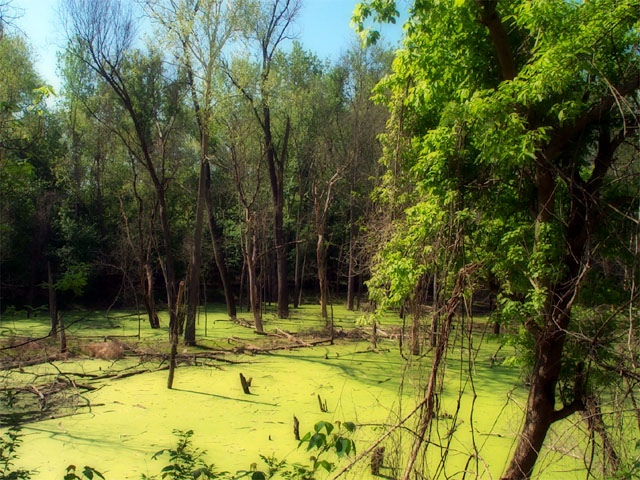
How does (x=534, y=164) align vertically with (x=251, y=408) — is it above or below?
above

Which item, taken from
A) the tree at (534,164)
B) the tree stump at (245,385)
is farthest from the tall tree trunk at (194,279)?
the tree at (534,164)

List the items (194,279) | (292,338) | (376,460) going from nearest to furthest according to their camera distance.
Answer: (376,460) < (194,279) < (292,338)

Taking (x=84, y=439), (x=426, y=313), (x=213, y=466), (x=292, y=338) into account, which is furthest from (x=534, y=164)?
(x=292, y=338)

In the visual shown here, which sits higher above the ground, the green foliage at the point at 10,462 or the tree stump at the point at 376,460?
the green foliage at the point at 10,462

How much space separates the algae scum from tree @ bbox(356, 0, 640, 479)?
708 mm

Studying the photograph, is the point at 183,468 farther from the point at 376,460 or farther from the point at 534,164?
the point at 534,164

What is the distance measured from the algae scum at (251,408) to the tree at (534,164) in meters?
0.71

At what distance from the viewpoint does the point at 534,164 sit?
13.2ft

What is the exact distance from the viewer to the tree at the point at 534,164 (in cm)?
342

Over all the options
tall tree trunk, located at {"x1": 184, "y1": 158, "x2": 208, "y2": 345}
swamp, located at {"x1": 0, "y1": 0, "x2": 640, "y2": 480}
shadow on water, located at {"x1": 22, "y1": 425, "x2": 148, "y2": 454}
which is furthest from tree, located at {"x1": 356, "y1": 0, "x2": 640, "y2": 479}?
tall tree trunk, located at {"x1": 184, "y1": 158, "x2": 208, "y2": 345}

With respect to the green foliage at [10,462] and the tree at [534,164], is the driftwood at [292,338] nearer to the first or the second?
the tree at [534,164]

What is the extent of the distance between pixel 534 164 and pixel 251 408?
15.4 feet

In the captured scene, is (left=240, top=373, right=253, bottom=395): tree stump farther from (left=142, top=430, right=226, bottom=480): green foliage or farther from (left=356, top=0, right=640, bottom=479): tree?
(left=356, top=0, right=640, bottom=479): tree

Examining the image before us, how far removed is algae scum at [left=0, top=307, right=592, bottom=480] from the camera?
186 inches
